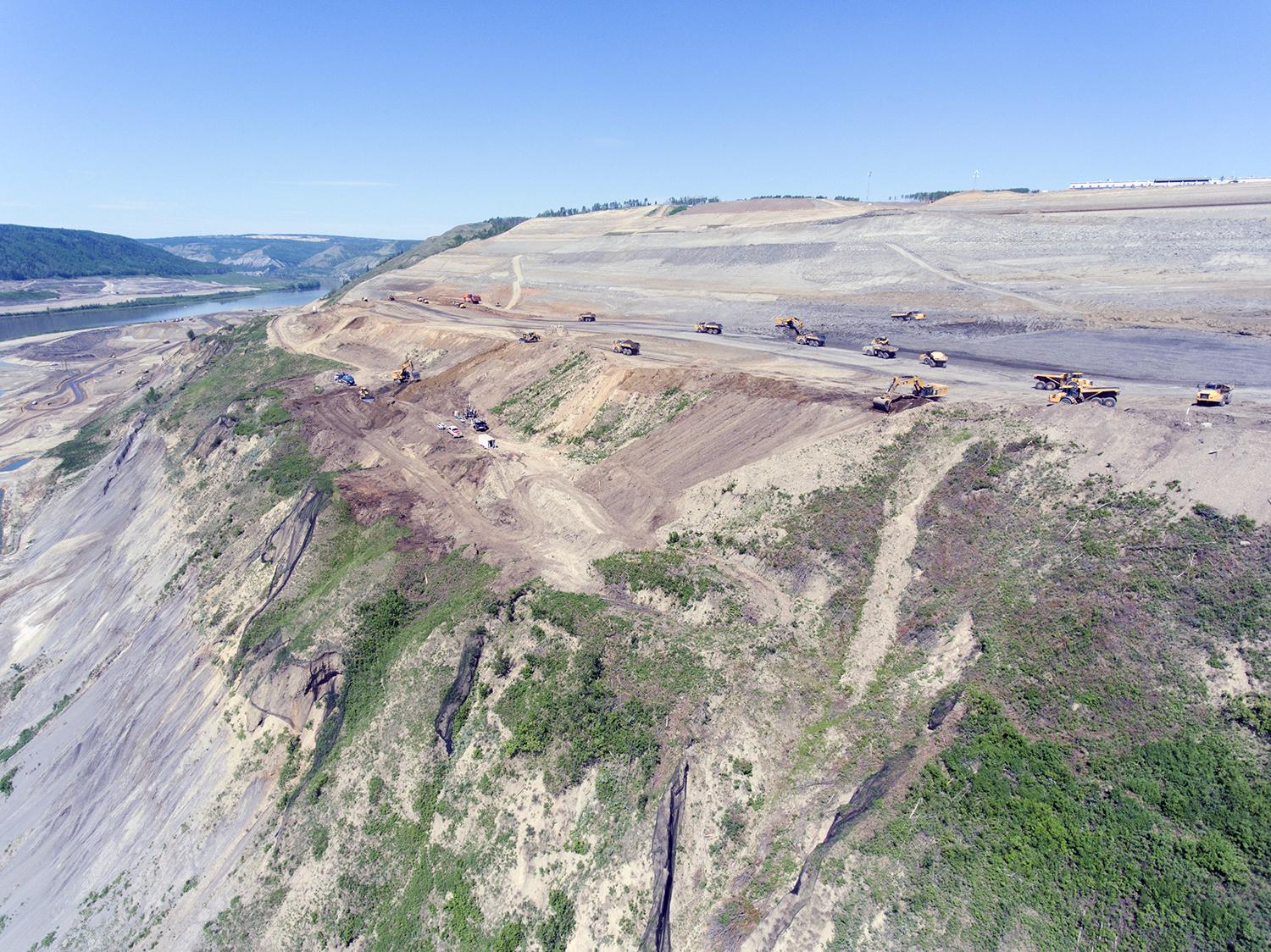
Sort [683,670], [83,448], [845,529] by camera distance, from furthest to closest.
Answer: [83,448] < [845,529] < [683,670]

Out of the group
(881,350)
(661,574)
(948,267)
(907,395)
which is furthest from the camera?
(948,267)

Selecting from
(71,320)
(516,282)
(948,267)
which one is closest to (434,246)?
(516,282)

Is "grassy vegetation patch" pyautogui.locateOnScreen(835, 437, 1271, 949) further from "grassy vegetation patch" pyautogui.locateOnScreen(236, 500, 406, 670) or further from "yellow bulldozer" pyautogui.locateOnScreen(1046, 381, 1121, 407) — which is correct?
"grassy vegetation patch" pyautogui.locateOnScreen(236, 500, 406, 670)

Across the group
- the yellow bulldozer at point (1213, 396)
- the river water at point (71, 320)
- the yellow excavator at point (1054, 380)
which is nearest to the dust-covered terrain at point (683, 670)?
the yellow bulldozer at point (1213, 396)

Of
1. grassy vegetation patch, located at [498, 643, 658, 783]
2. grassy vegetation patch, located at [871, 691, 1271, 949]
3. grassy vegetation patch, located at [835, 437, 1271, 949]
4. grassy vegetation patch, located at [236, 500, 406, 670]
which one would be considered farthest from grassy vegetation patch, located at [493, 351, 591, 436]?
grassy vegetation patch, located at [871, 691, 1271, 949]

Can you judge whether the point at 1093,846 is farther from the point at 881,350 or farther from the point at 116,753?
the point at 116,753

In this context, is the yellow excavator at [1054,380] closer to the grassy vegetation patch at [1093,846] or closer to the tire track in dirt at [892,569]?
the tire track in dirt at [892,569]
